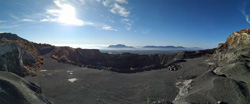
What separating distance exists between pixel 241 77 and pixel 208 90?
3049 mm

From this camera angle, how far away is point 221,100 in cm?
712

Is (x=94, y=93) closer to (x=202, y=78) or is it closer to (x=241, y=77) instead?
(x=202, y=78)

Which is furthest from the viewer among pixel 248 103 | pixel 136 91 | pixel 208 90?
pixel 136 91

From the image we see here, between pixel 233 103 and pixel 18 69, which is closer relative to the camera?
pixel 233 103

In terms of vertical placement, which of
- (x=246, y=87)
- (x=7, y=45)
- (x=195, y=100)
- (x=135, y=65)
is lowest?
(x=135, y=65)

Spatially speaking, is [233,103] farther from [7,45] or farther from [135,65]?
[135,65]

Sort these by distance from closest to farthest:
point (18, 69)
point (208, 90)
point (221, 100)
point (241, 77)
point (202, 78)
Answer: point (221, 100)
point (208, 90)
point (241, 77)
point (202, 78)
point (18, 69)

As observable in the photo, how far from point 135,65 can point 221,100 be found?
4146cm

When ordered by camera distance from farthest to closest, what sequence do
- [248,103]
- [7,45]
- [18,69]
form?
[7,45]
[18,69]
[248,103]

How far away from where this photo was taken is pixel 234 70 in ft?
33.1

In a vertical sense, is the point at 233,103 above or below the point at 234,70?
below

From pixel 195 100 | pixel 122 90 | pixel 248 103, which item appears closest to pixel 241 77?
pixel 248 103

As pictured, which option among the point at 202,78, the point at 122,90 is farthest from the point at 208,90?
the point at 122,90

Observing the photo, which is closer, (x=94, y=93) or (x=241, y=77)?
(x=241, y=77)
